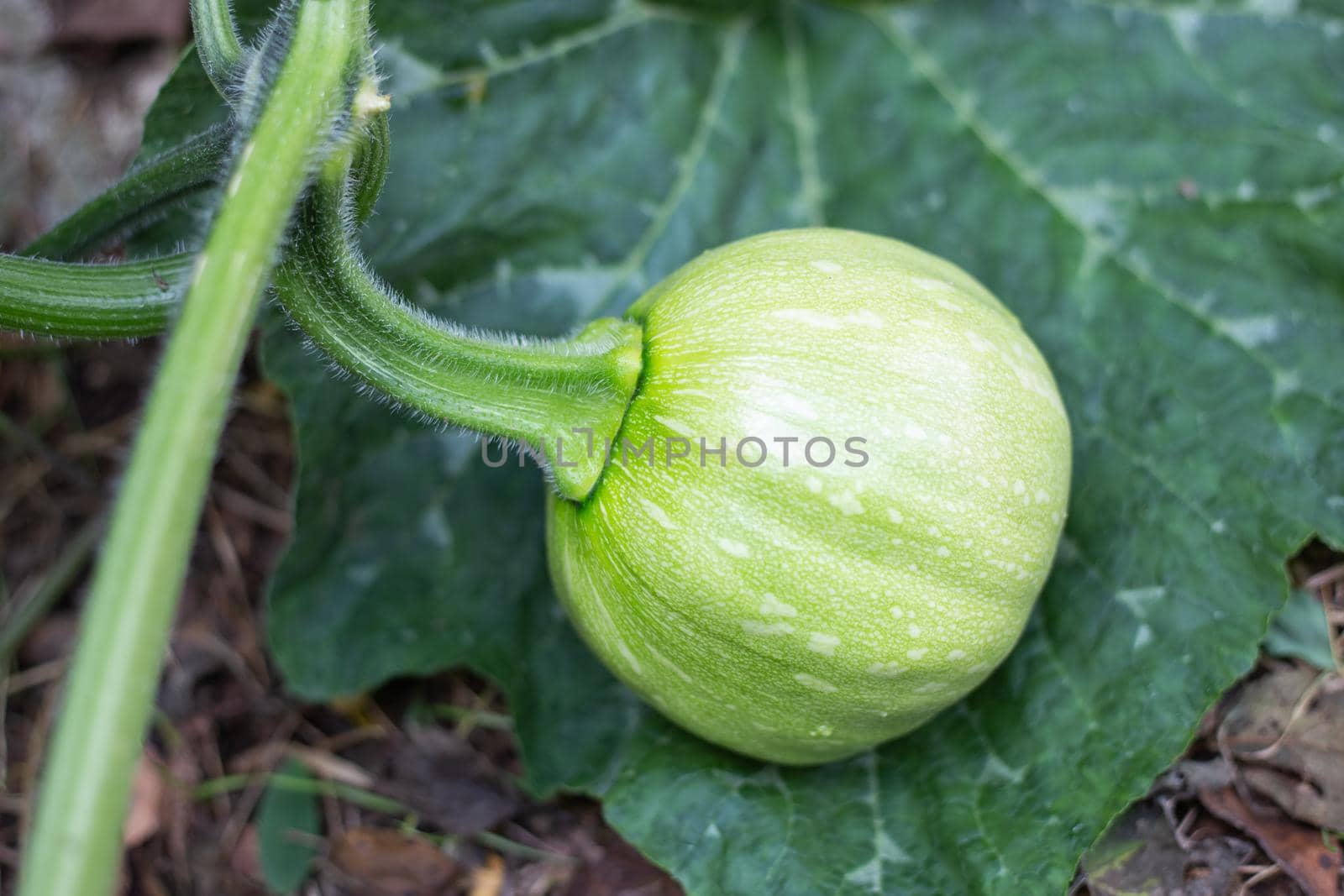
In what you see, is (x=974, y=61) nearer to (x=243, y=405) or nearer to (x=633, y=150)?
(x=633, y=150)

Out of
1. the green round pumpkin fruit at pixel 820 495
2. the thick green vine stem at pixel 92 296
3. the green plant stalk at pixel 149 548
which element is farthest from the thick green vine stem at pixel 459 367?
the green plant stalk at pixel 149 548

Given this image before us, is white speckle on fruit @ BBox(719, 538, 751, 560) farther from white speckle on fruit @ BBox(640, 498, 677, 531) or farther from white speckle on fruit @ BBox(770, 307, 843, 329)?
white speckle on fruit @ BBox(770, 307, 843, 329)

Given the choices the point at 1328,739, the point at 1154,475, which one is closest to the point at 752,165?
the point at 1154,475

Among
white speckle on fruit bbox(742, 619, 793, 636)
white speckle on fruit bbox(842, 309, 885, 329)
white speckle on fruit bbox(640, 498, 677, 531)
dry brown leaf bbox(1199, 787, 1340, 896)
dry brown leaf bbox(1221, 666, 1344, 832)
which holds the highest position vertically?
white speckle on fruit bbox(842, 309, 885, 329)

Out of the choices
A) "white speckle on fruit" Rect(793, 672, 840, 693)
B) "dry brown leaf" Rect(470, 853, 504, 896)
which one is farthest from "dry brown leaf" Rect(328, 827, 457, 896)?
"white speckle on fruit" Rect(793, 672, 840, 693)

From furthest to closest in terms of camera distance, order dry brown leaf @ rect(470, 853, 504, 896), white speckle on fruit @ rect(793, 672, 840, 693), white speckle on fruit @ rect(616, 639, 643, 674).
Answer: dry brown leaf @ rect(470, 853, 504, 896) → white speckle on fruit @ rect(616, 639, 643, 674) → white speckle on fruit @ rect(793, 672, 840, 693)

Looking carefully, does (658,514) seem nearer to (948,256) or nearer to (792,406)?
(792,406)

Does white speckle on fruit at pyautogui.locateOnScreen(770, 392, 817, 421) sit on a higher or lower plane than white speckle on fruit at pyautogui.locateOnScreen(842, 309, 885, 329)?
lower

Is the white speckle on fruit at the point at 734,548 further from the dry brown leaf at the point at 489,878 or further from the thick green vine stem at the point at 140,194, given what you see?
the dry brown leaf at the point at 489,878
